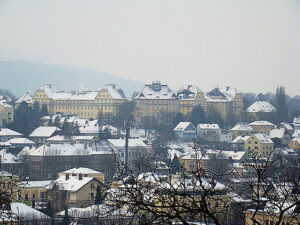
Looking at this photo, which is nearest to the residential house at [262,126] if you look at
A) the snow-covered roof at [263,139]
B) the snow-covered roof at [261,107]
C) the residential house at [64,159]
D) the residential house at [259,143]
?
the snow-covered roof at [261,107]

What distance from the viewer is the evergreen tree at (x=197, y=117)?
66.0 meters

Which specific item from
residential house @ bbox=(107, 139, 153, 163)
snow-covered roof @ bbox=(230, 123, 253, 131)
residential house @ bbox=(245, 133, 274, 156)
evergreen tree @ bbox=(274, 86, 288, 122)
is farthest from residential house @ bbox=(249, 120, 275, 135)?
residential house @ bbox=(107, 139, 153, 163)

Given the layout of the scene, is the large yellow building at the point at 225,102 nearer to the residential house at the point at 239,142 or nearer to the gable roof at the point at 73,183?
the residential house at the point at 239,142

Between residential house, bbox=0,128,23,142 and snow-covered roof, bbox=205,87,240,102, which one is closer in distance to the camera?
residential house, bbox=0,128,23,142

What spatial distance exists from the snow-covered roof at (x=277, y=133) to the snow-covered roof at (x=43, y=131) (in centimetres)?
1264

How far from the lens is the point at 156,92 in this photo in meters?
77.3

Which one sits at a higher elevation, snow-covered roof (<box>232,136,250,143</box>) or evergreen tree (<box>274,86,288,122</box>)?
evergreen tree (<box>274,86,288,122</box>)

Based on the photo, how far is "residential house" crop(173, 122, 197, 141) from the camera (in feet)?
198

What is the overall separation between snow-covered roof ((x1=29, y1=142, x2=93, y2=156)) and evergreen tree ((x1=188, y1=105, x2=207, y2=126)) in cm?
1959

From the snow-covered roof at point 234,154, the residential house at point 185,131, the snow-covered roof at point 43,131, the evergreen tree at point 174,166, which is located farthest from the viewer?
the residential house at point 185,131

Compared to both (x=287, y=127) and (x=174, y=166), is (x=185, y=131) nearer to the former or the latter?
(x=287, y=127)

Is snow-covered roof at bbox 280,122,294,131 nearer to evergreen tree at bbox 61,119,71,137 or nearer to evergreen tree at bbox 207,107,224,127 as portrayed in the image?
evergreen tree at bbox 207,107,224,127

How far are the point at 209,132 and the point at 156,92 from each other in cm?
1605

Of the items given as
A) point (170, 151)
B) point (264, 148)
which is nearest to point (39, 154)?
point (170, 151)
